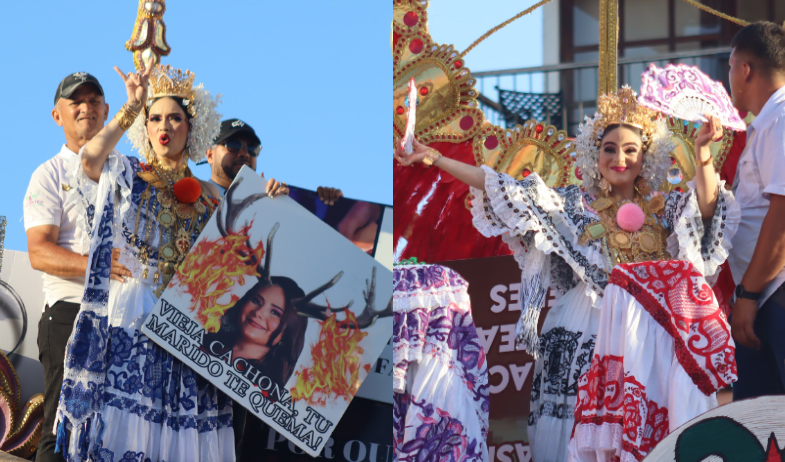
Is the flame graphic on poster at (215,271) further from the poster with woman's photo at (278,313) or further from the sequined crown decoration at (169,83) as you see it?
the sequined crown decoration at (169,83)

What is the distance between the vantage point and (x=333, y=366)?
12.4 ft

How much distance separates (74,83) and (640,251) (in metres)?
2.45

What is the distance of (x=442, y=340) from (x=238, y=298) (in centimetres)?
92

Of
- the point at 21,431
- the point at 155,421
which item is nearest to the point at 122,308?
the point at 155,421

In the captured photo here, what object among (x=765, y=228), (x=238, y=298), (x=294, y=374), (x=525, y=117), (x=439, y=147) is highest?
(x=525, y=117)

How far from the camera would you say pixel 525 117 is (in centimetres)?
515

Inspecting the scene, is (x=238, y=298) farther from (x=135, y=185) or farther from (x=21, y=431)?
(x=21, y=431)

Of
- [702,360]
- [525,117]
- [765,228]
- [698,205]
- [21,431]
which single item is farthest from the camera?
[525,117]

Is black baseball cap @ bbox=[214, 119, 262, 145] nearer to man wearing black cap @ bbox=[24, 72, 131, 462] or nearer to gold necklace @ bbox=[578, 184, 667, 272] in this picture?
man wearing black cap @ bbox=[24, 72, 131, 462]

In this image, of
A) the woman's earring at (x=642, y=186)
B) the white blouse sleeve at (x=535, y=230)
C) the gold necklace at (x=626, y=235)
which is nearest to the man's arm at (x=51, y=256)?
the white blouse sleeve at (x=535, y=230)

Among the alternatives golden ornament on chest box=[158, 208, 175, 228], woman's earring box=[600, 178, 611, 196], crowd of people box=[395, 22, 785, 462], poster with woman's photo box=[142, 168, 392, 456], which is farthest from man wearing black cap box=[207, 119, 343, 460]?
woman's earring box=[600, 178, 611, 196]

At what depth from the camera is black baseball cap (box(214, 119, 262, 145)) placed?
4.30m

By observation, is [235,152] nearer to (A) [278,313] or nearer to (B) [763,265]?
(A) [278,313]

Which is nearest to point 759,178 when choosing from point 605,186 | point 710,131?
point 710,131
